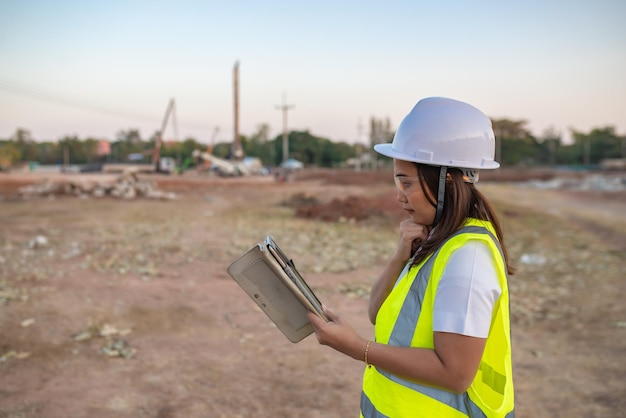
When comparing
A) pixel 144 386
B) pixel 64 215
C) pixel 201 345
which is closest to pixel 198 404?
Answer: pixel 144 386

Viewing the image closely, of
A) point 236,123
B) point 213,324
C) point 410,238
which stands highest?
point 236,123

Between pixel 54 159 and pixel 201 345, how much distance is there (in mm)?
45824

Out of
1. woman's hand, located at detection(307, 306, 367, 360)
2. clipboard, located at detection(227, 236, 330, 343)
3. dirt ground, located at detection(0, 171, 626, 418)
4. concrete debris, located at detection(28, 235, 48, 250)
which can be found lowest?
dirt ground, located at detection(0, 171, 626, 418)

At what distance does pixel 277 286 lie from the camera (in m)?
1.52

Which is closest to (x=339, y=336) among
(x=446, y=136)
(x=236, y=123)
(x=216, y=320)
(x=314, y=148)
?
(x=446, y=136)

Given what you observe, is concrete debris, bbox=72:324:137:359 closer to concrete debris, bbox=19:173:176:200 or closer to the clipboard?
the clipboard

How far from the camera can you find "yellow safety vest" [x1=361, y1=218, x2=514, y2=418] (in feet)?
4.16

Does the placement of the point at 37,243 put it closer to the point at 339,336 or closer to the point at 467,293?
the point at 339,336

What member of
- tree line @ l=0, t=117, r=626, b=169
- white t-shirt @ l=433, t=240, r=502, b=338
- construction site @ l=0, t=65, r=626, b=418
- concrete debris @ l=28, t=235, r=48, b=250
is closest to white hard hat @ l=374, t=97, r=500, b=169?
white t-shirt @ l=433, t=240, r=502, b=338

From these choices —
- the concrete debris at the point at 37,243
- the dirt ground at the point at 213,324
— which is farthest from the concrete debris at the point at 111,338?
the concrete debris at the point at 37,243

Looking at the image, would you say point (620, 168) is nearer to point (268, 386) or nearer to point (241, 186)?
point (241, 186)

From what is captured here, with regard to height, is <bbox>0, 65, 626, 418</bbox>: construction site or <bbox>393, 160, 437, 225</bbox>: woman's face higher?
<bbox>393, 160, 437, 225</bbox>: woman's face

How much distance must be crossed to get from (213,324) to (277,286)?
11.8 feet

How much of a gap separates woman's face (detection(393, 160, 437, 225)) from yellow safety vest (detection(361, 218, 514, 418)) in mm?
125
